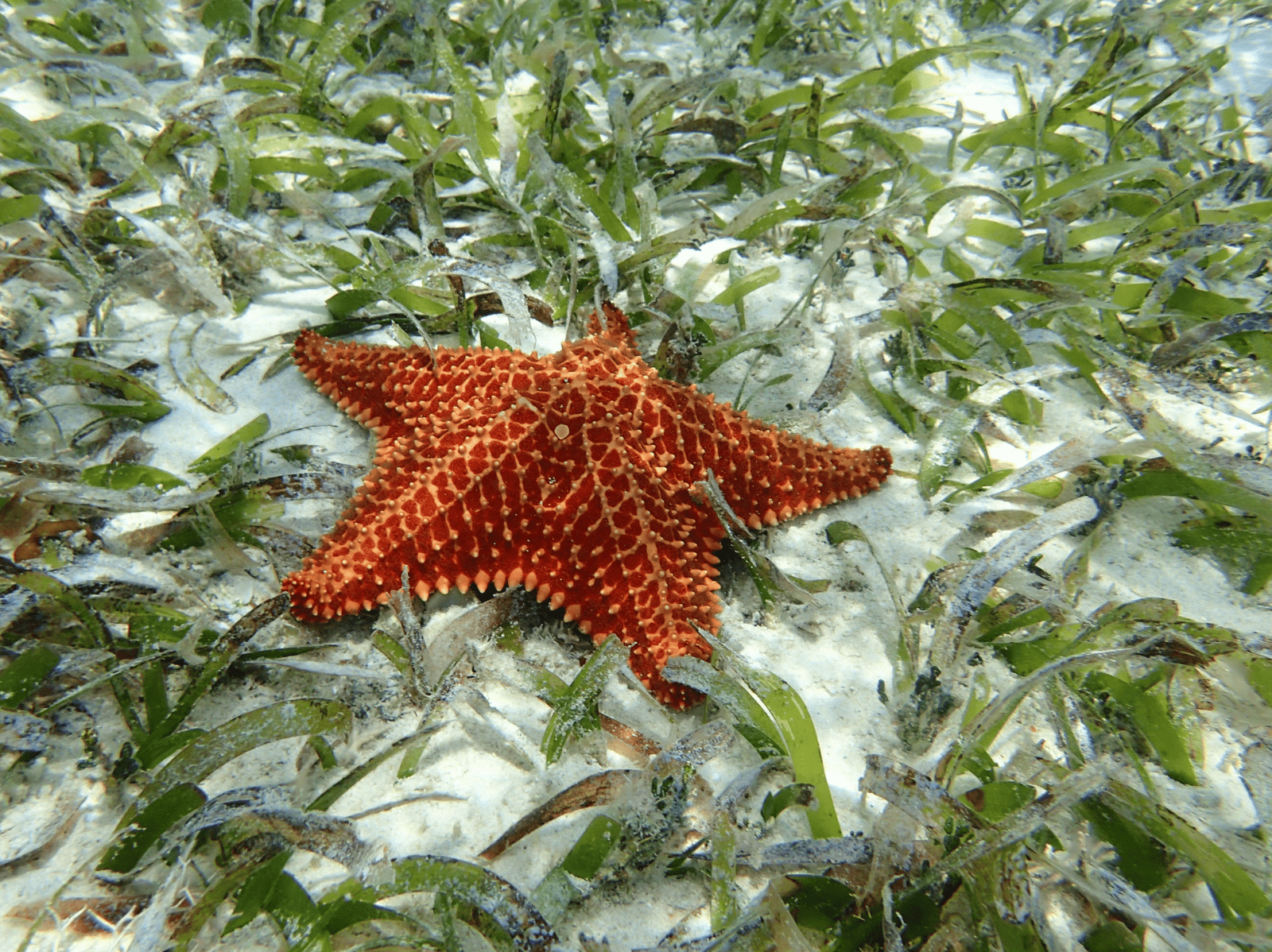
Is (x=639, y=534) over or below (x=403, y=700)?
over

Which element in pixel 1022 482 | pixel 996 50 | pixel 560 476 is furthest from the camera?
pixel 996 50

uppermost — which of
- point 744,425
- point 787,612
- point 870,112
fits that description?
point 870,112

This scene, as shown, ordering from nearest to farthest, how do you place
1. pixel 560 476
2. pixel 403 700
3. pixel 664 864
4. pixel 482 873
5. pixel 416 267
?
1. pixel 482 873
2. pixel 664 864
3. pixel 403 700
4. pixel 560 476
5. pixel 416 267

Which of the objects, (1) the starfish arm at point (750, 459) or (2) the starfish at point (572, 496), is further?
(1) the starfish arm at point (750, 459)

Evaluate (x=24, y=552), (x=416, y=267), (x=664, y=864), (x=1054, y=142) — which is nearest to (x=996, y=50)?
→ (x=1054, y=142)

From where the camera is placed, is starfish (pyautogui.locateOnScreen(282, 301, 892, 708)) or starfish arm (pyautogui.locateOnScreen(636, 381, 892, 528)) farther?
starfish arm (pyautogui.locateOnScreen(636, 381, 892, 528))

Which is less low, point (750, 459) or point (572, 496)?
point (750, 459)

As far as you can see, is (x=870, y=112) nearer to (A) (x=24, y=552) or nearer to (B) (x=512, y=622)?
(B) (x=512, y=622)

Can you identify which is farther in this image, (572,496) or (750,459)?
(750,459)
